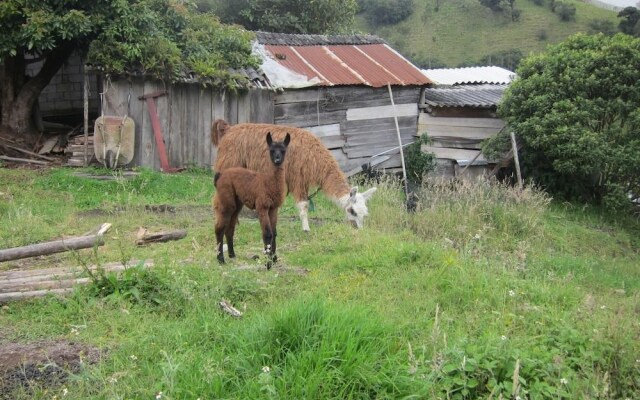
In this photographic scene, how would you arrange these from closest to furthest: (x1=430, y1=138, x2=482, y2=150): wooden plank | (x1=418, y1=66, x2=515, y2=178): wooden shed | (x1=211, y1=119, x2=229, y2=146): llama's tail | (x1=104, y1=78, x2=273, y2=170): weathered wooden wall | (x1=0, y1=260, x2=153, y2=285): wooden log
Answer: (x1=0, y1=260, x2=153, y2=285): wooden log
(x1=211, y1=119, x2=229, y2=146): llama's tail
(x1=104, y1=78, x2=273, y2=170): weathered wooden wall
(x1=418, y1=66, x2=515, y2=178): wooden shed
(x1=430, y1=138, x2=482, y2=150): wooden plank

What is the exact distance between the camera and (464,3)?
40500 mm

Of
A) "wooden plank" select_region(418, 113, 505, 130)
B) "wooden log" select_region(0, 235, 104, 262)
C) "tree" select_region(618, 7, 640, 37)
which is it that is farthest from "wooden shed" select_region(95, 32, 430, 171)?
"tree" select_region(618, 7, 640, 37)

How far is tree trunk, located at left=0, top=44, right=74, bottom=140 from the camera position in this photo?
15.3 m

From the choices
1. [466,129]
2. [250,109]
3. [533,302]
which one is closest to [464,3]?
[466,129]

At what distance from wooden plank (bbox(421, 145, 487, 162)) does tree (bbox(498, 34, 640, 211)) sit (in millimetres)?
2051

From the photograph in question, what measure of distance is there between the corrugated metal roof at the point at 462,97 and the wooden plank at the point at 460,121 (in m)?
0.46

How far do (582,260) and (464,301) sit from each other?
5.31m

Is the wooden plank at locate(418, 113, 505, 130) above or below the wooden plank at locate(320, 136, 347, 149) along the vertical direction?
above

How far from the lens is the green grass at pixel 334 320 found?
13.3ft

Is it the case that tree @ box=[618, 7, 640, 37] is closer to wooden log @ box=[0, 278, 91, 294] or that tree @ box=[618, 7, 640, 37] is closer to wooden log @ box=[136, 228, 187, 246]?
wooden log @ box=[136, 228, 187, 246]

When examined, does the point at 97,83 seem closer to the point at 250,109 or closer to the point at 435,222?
the point at 250,109

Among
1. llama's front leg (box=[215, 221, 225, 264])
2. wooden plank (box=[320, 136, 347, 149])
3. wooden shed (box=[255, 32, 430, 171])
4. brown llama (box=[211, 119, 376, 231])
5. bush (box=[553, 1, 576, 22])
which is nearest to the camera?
llama's front leg (box=[215, 221, 225, 264])

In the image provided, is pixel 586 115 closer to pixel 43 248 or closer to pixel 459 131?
pixel 459 131

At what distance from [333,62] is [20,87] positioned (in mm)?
8695
